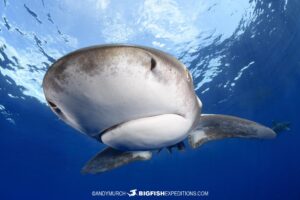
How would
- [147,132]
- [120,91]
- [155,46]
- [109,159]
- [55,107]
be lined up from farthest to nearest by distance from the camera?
1. [155,46]
2. [109,159]
3. [147,132]
4. [55,107]
5. [120,91]

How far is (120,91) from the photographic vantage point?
1.83m

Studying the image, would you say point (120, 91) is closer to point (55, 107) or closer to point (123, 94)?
point (123, 94)

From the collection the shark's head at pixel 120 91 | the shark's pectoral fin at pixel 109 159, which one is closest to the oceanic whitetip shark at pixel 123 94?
the shark's head at pixel 120 91

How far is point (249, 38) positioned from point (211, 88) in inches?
247

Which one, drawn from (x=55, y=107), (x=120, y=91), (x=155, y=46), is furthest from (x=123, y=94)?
(x=155, y=46)

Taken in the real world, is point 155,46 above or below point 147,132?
above

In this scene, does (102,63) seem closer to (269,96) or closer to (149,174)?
(269,96)

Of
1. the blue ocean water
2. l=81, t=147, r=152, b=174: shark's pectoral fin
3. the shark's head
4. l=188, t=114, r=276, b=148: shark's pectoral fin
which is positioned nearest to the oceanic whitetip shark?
the shark's head

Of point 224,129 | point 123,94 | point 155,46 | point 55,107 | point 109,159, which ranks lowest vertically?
point 123,94

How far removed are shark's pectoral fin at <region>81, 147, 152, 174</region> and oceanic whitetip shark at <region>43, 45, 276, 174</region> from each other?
1.67 m

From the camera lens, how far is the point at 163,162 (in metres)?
55.7

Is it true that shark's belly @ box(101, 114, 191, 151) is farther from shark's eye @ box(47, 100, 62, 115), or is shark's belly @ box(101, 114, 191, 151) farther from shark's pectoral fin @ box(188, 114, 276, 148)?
shark's pectoral fin @ box(188, 114, 276, 148)

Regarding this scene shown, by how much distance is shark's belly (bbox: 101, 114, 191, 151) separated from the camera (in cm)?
241

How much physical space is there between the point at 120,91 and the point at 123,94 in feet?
0.13
